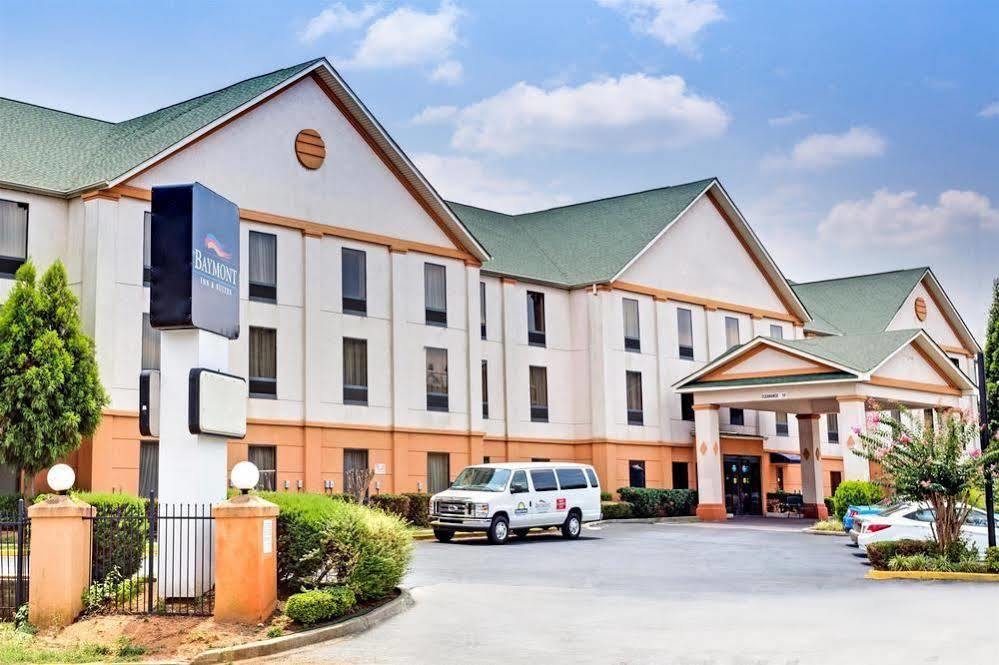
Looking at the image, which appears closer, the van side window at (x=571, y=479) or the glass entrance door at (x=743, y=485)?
the van side window at (x=571, y=479)

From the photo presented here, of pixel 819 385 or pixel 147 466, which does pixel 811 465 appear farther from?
pixel 147 466

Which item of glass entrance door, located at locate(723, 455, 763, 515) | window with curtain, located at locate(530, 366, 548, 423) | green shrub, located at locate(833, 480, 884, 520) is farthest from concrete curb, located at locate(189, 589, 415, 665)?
glass entrance door, located at locate(723, 455, 763, 515)

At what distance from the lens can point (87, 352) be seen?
3023cm

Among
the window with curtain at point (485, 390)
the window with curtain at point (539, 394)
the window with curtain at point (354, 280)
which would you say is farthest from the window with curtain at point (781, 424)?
the window with curtain at point (354, 280)

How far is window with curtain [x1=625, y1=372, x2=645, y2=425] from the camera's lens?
50.0 m

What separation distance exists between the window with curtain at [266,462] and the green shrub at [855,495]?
1871cm

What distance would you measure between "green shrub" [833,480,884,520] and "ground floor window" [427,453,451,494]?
13.2 m

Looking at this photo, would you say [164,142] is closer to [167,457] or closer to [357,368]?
[357,368]

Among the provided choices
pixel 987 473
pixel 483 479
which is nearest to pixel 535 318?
pixel 483 479

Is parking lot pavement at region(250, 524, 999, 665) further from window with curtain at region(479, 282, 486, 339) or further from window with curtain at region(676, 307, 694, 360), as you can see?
window with curtain at region(676, 307, 694, 360)

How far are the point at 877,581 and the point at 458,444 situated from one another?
21.0 metres

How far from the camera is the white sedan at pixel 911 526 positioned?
27.2 meters

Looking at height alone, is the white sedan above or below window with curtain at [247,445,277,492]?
below

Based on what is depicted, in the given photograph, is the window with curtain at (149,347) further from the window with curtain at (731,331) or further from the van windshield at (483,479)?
the window with curtain at (731,331)
